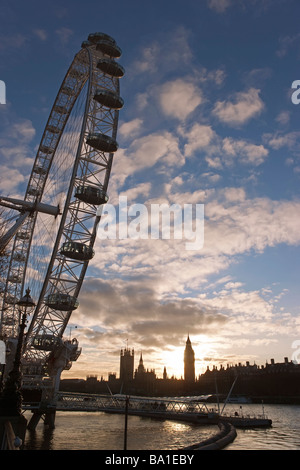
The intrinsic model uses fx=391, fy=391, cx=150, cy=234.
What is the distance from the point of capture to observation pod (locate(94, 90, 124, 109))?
46094mm

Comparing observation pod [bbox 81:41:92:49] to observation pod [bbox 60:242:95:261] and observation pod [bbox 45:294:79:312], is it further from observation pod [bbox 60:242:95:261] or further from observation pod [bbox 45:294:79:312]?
observation pod [bbox 45:294:79:312]

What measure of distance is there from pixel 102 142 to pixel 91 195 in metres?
6.43

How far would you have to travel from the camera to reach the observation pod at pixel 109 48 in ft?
166

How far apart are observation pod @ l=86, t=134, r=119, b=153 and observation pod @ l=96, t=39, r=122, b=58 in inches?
521

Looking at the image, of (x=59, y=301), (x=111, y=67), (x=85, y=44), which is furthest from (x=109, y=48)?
(x=59, y=301)

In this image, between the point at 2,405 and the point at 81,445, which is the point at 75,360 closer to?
the point at 81,445

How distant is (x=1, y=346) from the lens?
50.1 meters

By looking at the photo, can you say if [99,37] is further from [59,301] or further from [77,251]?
[59,301]

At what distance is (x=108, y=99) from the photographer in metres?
46.6

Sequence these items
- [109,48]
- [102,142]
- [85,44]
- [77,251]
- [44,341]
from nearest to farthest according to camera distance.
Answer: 1. [77,251]
2. [102,142]
3. [44,341]
4. [109,48]
5. [85,44]

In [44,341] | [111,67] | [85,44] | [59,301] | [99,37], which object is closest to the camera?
[59,301]

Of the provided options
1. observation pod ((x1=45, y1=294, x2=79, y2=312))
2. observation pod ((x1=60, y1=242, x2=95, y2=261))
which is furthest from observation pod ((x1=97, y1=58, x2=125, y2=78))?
observation pod ((x1=45, y1=294, x2=79, y2=312))

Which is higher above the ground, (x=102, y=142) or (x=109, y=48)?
(x=109, y=48)
